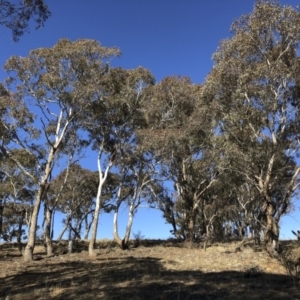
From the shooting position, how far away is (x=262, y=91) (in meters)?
17.1

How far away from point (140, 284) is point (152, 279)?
803 millimetres

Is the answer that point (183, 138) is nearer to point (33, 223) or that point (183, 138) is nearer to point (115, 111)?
point (115, 111)

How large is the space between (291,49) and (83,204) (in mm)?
23216

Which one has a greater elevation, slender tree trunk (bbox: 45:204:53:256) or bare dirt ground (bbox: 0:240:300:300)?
slender tree trunk (bbox: 45:204:53:256)

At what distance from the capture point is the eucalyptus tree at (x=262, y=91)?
16.8m

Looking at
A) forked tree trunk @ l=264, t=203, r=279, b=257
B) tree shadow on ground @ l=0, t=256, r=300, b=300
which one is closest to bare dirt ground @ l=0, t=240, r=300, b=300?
tree shadow on ground @ l=0, t=256, r=300, b=300

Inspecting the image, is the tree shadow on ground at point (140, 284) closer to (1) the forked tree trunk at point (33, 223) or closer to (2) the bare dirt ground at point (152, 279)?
(2) the bare dirt ground at point (152, 279)

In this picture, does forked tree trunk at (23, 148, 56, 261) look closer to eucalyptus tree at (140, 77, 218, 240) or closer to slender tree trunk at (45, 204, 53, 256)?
slender tree trunk at (45, 204, 53, 256)

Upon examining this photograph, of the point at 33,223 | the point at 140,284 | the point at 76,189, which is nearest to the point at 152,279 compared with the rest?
the point at 140,284

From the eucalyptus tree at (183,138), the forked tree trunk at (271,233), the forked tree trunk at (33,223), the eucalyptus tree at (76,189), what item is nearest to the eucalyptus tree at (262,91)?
the forked tree trunk at (271,233)

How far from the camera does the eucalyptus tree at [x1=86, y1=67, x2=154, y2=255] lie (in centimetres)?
2161

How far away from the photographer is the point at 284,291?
953 centimetres

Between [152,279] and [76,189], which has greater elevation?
[76,189]

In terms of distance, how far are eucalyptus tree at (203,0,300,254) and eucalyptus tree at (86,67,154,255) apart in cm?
549
